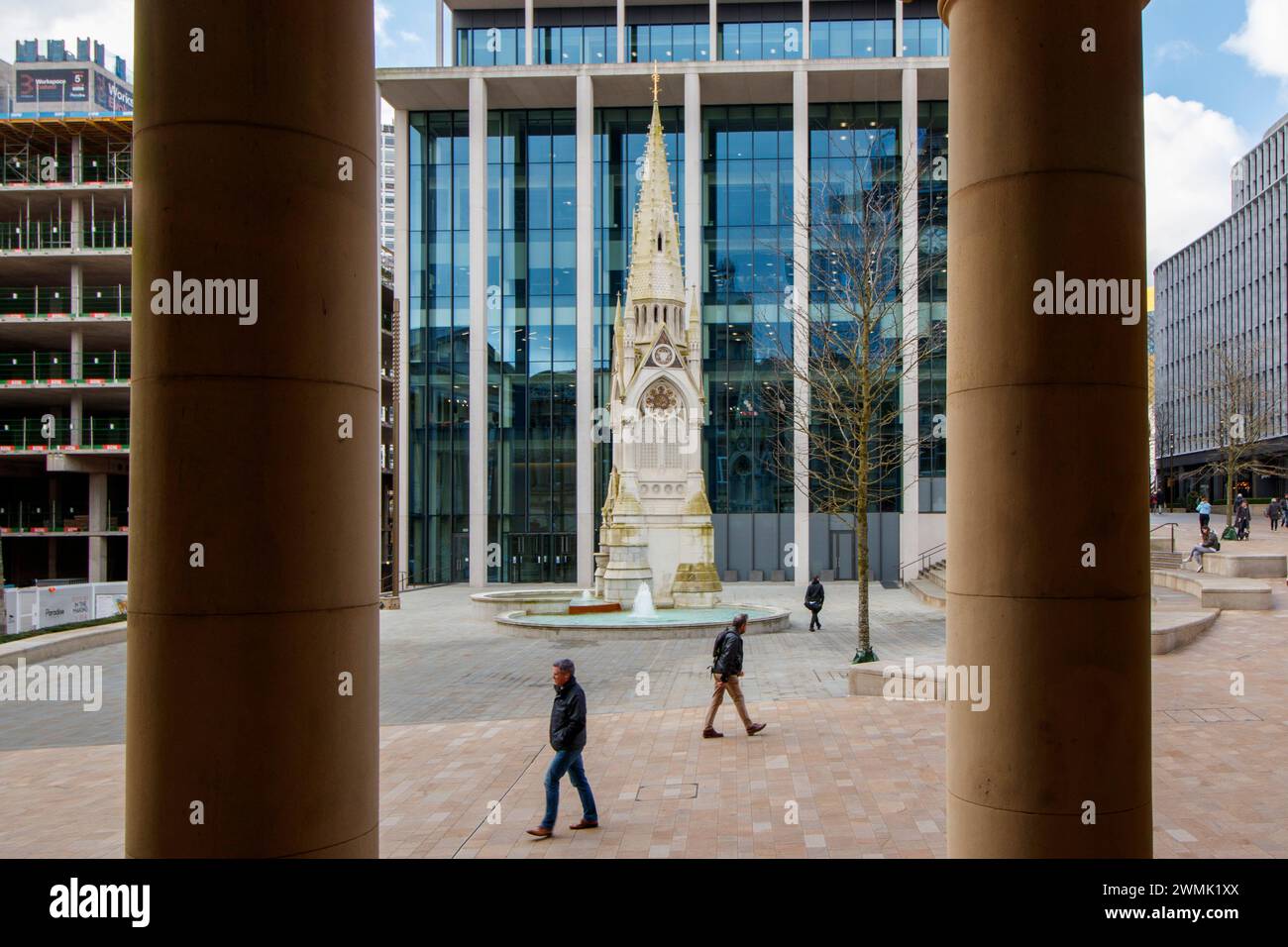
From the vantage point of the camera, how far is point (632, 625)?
2381 centimetres

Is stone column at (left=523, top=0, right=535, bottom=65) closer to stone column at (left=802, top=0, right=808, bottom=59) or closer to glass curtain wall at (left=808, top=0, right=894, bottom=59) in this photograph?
stone column at (left=802, top=0, right=808, bottom=59)

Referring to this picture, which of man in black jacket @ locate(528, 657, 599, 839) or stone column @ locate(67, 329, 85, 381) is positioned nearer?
man in black jacket @ locate(528, 657, 599, 839)

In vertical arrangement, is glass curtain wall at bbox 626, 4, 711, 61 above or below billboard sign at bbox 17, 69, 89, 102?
below

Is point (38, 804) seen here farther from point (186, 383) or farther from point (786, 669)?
point (786, 669)

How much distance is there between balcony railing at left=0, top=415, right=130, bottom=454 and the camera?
167ft

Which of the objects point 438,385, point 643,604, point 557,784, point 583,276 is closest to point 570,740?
point 557,784

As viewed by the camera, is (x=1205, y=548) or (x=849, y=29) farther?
(x=849, y=29)

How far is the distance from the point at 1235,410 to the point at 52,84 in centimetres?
13910

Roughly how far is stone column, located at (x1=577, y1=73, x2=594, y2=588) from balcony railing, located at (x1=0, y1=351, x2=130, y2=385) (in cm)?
2523

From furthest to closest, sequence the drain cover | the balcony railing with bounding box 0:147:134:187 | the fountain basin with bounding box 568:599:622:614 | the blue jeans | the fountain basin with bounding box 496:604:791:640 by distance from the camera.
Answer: the balcony railing with bounding box 0:147:134:187
the fountain basin with bounding box 568:599:622:614
the fountain basin with bounding box 496:604:791:640
the drain cover
the blue jeans

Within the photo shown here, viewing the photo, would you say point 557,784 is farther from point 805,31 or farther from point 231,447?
point 805,31

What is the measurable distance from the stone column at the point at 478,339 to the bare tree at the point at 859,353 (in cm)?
1390

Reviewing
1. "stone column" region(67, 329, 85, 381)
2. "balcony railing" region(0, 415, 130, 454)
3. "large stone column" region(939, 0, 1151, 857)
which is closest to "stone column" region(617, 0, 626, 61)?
"stone column" region(67, 329, 85, 381)

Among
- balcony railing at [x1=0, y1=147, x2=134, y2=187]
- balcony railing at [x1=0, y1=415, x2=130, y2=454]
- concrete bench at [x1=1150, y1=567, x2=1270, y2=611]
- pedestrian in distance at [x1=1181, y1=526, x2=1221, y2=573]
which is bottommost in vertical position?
concrete bench at [x1=1150, y1=567, x2=1270, y2=611]
